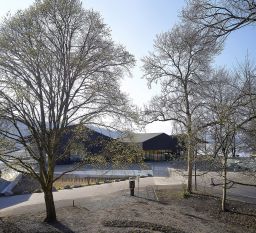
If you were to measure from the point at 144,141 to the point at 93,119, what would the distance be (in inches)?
1437

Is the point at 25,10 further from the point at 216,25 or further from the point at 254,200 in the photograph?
the point at 254,200

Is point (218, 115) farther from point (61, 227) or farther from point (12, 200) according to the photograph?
point (12, 200)

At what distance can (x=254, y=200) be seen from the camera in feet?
79.9

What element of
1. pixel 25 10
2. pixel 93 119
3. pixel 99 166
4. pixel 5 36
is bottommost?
pixel 99 166

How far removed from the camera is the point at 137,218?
59.4 feet

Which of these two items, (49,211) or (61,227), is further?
(49,211)

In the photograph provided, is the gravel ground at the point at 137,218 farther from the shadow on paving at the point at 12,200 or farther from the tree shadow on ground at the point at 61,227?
the shadow on paving at the point at 12,200

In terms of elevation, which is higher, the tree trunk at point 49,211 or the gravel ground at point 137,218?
→ the tree trunk at point 49,211

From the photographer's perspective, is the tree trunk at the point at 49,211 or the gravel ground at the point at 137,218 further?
the tree trunk at the point at 49,211

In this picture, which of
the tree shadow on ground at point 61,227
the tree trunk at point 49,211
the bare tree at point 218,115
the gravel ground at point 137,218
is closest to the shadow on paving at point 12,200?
the gravel ground at point 137,218

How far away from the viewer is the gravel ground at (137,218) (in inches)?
649

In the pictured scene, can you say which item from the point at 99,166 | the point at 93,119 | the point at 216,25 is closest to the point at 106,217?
the point at 99,166

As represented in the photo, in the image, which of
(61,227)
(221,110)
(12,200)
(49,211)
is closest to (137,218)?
(61,227)

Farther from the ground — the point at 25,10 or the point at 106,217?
the point at 25,10
